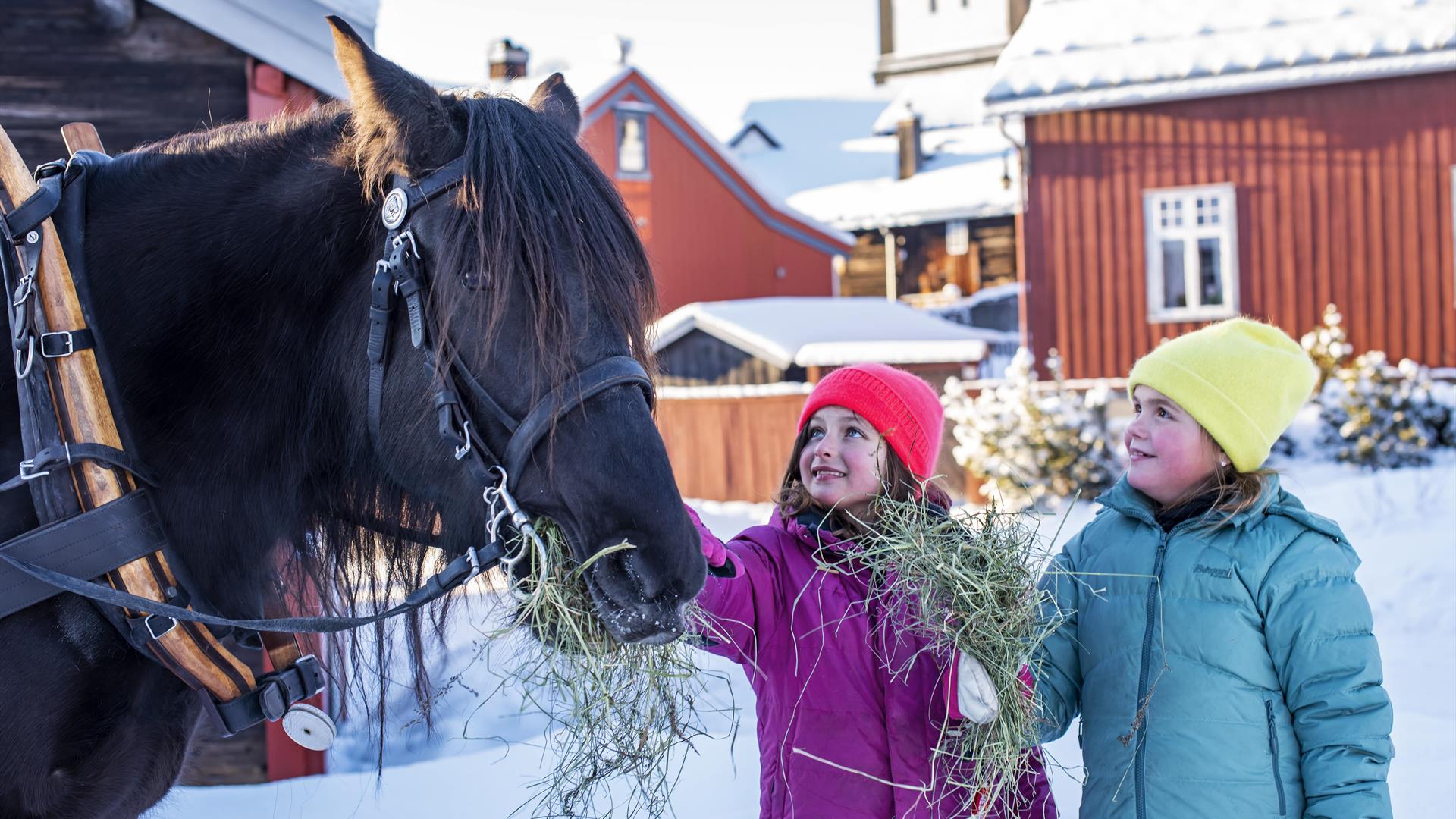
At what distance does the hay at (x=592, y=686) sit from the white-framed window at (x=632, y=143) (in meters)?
17.1

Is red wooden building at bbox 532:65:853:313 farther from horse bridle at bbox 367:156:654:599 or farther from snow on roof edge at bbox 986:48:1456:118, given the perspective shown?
horse bridle at bbox 367:156:654:599

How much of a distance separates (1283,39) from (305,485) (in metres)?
12.2

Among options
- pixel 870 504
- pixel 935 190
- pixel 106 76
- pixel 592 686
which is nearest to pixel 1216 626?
pixel 870 504

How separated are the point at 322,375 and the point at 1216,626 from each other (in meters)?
1.66

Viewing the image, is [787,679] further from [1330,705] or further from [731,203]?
[731,203]

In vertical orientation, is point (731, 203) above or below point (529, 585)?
above

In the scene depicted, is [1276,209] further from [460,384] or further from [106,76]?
[460,384]

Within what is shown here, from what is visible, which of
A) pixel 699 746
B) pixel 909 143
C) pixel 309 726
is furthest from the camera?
pixel 909 143

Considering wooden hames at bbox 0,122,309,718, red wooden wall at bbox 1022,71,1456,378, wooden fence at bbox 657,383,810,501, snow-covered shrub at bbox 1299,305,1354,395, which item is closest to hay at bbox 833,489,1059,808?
wooden hames at bbox 0,122,309,718

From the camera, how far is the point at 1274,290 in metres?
11.8

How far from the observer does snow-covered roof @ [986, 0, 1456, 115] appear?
10.9m

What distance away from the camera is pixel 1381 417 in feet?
27.7

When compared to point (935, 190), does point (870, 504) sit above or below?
below

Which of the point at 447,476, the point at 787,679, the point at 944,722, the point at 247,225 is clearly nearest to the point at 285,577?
the point at 447,476
